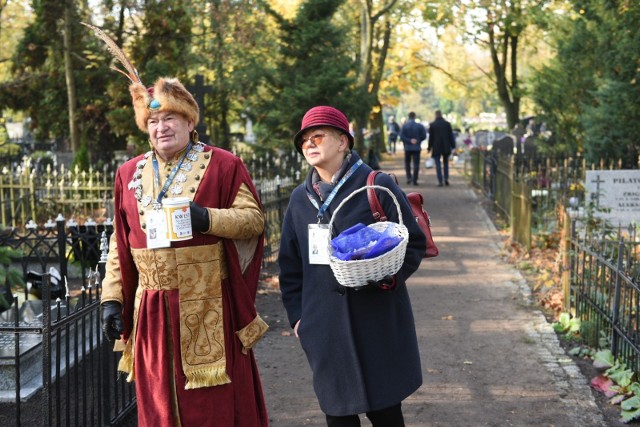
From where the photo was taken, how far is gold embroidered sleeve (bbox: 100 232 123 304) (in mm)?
4148

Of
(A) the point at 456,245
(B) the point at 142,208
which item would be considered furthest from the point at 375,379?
(A) the point at 456,245

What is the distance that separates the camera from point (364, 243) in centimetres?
370

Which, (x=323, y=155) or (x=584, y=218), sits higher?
(x=323, y=155)

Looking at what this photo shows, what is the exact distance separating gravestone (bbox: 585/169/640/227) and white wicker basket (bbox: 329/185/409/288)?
316 inches

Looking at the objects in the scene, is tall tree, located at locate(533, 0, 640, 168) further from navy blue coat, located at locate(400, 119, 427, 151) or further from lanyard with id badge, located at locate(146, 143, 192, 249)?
lanyard with id badge, located at locate(146, 143, 192, 249)

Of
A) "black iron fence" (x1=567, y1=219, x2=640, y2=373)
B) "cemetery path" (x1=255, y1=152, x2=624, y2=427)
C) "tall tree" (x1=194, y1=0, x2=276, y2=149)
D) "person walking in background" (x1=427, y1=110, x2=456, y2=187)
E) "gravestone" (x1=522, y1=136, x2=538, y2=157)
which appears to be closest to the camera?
"cemetery path" (x1=255, y1=152, x2=624, y2=427)

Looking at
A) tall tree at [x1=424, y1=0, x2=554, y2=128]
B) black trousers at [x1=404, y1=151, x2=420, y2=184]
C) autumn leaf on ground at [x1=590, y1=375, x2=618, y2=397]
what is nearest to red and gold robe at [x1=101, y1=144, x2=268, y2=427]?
autumn leaf on ground at [x1=590, y1=375, x2=618, y2=397]

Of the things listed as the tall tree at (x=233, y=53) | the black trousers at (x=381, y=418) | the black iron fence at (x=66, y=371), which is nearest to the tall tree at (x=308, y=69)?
the tall tree at (x=233, y=53)

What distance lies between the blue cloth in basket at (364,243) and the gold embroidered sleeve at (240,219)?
0.50 m

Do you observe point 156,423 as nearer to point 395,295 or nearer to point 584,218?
point 395,295

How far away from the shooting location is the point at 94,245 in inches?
359

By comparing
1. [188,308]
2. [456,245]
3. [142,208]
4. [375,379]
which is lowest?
[456,245]

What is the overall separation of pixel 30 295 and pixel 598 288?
4.99m

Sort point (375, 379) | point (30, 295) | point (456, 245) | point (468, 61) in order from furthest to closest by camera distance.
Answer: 1. point (468, 61)
2. point (456, 245)
3. point (30, 295)
4. point (375, 379)
